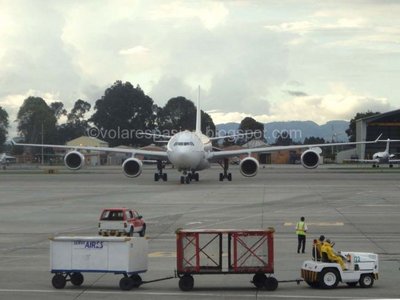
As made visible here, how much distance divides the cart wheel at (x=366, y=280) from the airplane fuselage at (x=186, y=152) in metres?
46.9

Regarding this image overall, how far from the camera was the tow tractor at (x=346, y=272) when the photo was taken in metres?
20.5

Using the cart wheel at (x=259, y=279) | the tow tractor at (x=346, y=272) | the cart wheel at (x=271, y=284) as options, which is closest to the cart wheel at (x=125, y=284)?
the cart wheel at (x=259, y=279)

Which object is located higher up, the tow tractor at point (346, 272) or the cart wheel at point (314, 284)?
the tow tractor at point (346, 272)

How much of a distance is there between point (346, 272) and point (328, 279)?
0.53m

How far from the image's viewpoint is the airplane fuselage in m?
67.6

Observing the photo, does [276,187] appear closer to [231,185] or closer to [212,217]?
[231,185]

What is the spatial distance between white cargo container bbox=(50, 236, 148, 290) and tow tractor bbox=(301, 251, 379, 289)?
4.38 m

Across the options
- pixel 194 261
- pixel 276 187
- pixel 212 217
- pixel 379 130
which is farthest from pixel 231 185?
pixel 379 130

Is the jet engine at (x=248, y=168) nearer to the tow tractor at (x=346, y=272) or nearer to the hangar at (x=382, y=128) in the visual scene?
the tow tractor at (x=346, y=272)

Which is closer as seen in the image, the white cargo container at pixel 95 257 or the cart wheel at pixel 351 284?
the white cargo container at pixel 95 257

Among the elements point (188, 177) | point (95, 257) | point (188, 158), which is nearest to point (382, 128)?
point (188, 177)

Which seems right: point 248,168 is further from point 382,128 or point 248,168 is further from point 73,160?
point 382,128

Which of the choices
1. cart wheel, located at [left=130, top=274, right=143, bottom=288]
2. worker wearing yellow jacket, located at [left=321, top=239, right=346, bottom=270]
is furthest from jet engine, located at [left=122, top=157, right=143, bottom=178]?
worker wearing yellow jacket, located at [left=321, top=239, right=346, bottom=270]

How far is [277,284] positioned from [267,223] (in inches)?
695
